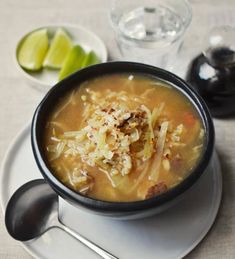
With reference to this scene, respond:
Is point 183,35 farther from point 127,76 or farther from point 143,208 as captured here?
point 143,208

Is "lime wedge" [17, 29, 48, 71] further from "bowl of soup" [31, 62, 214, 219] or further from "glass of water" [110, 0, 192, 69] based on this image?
"bowl of soup" [31, 62, 214, 219]

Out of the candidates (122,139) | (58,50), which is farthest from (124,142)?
(58,50)

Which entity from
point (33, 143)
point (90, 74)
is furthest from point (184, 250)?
point (90, 74)

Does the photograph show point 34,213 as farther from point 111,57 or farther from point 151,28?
point 151,28

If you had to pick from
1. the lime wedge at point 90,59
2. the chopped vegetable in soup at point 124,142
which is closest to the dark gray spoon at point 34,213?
the chopped vegetable in soup at point 124,142

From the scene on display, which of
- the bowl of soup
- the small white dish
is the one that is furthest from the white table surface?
the bowl of soup
